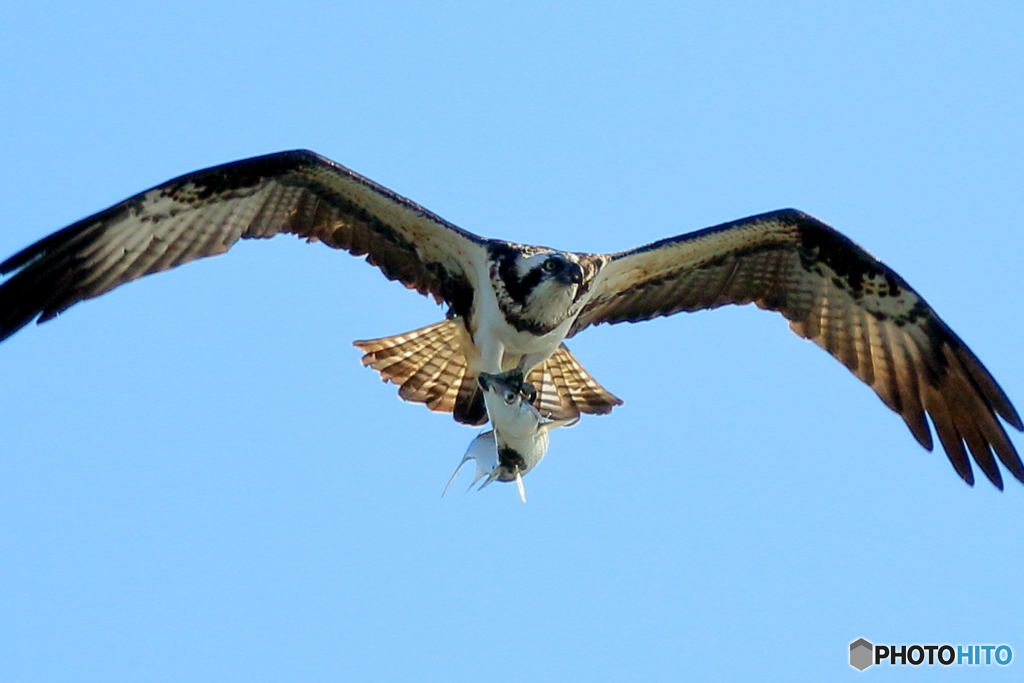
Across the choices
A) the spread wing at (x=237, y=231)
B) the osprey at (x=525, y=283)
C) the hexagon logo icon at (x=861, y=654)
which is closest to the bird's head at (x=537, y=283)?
the osprey at (x=525, y=283)

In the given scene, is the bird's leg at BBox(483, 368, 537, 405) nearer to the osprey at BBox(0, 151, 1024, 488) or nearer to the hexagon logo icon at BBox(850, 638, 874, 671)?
the osprey at BBox(0, 151, 1024, 488)

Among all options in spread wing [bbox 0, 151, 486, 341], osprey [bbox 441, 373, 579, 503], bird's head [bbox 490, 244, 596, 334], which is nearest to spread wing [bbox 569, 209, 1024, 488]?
bird's head [bbox 490, 244, 596, 334]

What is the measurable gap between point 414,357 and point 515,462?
2.21m

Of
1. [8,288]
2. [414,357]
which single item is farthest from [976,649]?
[8,288]

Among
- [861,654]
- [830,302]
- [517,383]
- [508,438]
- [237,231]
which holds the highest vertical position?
[237,231]

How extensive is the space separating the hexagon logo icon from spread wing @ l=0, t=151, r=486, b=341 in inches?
139

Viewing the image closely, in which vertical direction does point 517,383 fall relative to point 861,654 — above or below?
above

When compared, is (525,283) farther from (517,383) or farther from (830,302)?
(830,302)

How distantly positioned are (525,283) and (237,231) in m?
1.97

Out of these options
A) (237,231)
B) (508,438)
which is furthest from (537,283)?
(237,231)

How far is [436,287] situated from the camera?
11.4 meters

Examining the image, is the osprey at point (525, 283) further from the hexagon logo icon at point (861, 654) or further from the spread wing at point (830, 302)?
the hexagon logo icon at point (861, 654)

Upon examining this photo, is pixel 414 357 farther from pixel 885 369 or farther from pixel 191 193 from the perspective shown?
pixel 885 369

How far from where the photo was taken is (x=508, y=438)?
9.77 m
